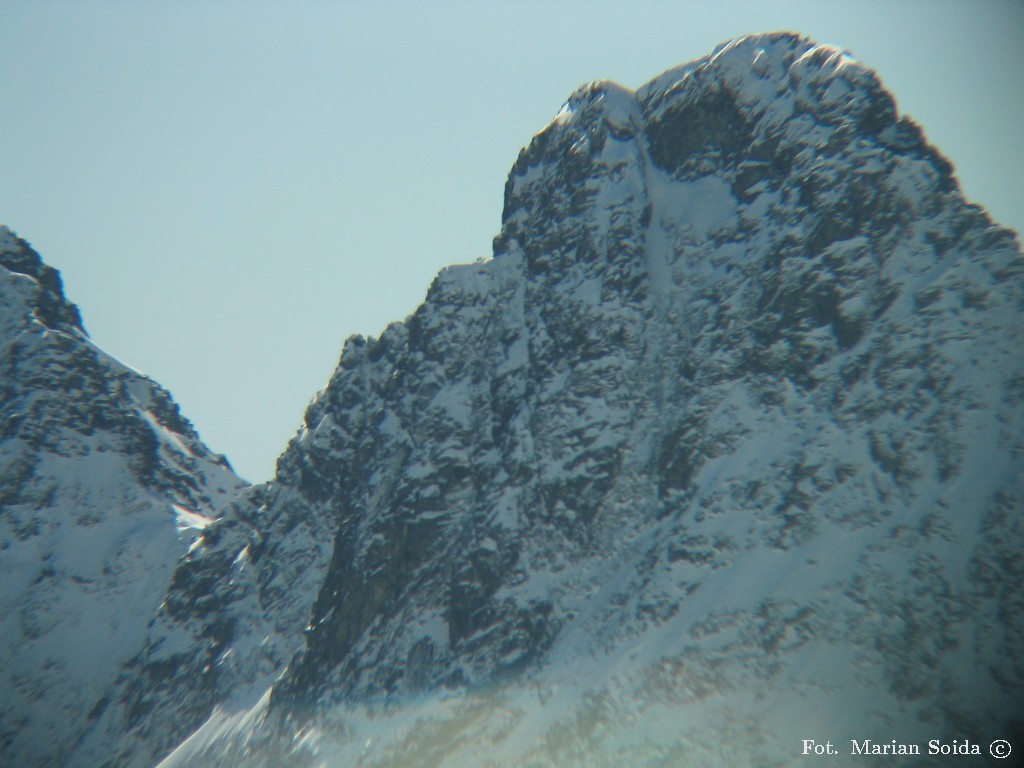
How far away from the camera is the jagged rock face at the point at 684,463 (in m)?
54.6

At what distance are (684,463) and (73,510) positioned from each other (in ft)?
249

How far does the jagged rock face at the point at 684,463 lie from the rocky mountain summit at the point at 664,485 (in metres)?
0.21

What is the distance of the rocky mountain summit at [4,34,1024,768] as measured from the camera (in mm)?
54688

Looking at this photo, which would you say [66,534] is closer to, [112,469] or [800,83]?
[112,469]

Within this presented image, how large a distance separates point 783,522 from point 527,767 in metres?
22.0

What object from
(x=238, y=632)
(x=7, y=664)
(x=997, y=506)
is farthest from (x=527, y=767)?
(x=7, y=664)

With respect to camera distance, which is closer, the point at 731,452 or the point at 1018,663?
the point at 1018,663

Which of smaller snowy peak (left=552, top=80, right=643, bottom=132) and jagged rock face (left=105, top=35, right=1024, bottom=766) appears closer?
jagged rock face (left=105, top=35, right=1024, bottom=766)

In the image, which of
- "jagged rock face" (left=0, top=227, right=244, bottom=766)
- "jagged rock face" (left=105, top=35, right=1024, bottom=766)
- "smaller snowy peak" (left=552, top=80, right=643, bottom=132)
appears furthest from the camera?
"jagged rock face" (left=0, top=227, right=244, bottom=766)

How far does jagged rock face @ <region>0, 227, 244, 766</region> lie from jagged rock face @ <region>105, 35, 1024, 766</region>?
11.3 metres

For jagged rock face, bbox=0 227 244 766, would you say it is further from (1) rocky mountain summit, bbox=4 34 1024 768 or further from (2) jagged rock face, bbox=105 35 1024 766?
(2) jagged rock face, bbox=105 35 1024 766

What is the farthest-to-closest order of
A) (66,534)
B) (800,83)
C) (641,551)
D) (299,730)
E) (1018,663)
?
(66,534), (800,83), (299,730), (641,551), (1018,663)

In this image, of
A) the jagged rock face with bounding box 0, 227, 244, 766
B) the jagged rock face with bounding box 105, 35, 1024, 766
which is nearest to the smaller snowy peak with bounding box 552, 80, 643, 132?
the jagged rock face with bounding box 105, 35, 1024, 766

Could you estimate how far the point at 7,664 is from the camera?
322 feet
